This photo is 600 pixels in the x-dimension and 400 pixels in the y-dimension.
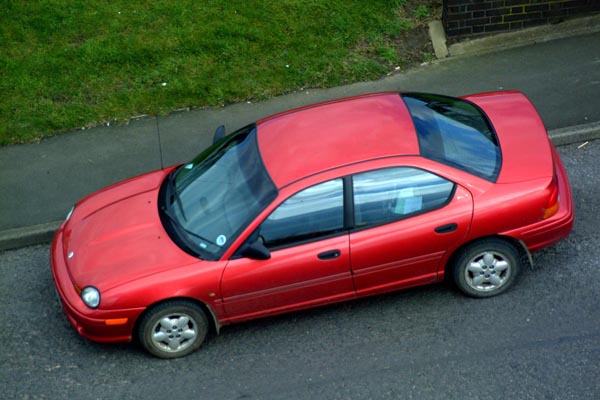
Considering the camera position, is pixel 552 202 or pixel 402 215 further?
pixel 552 202

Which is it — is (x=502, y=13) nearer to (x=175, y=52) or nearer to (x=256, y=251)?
(x=175, y=52)

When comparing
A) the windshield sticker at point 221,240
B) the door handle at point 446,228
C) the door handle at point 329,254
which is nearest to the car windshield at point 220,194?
the windshield sticker at point 221,240

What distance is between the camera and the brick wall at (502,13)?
33.7ft

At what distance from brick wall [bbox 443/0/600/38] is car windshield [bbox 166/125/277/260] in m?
4.22

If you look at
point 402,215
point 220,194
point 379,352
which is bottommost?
point 379,352

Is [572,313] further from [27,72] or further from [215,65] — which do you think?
[27,72]

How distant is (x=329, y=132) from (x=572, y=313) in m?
2.43

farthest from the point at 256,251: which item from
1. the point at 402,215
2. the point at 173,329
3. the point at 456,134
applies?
the point at 456,134

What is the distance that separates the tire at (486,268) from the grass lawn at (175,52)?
4070mm

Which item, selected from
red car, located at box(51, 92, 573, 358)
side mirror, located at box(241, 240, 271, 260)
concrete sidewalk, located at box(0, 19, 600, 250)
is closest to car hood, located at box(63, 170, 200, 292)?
red car, located at box(51, 92, 573, 358)

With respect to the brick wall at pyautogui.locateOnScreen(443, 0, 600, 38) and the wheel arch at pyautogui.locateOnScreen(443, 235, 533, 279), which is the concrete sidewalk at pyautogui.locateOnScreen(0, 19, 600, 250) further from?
the wheel arch at pyautogui.locateOnScreen(443, 235, 533, 279)

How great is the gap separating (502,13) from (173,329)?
20.4ft

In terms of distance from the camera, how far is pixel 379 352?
6445 mm

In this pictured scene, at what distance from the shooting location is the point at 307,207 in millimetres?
6312
